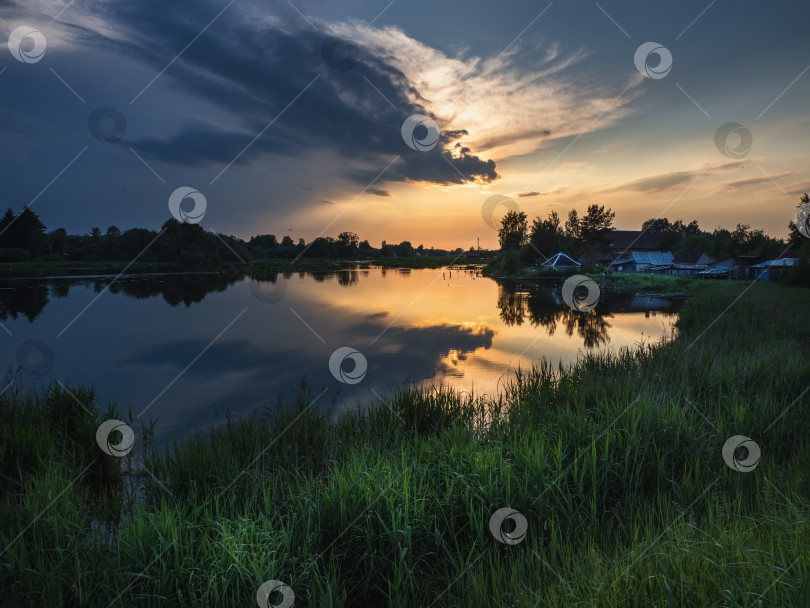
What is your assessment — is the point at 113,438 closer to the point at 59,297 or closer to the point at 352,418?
the point at 352,418

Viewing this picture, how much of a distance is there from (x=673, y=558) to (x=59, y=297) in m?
39.4

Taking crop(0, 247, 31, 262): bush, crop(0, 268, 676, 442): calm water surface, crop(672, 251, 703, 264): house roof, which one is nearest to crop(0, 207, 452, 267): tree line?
crop(0, 247, 31, 262): bush

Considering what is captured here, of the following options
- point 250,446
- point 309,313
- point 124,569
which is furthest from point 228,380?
point 309,313

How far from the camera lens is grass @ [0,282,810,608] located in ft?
9.03

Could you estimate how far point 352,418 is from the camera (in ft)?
21.2

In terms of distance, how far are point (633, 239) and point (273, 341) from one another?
335 feet

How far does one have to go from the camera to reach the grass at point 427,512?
2.75 m

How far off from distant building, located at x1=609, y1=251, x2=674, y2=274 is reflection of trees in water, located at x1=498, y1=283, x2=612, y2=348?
167 ft
